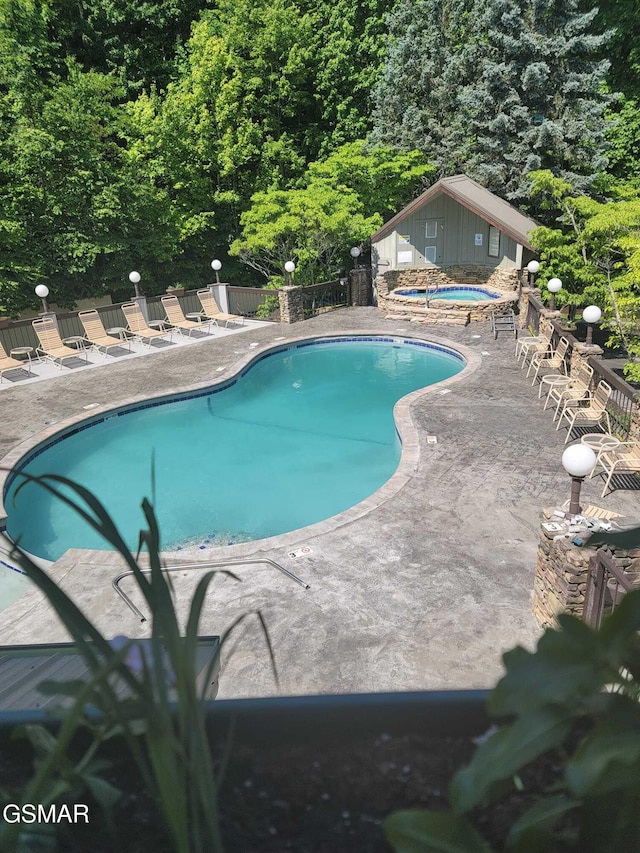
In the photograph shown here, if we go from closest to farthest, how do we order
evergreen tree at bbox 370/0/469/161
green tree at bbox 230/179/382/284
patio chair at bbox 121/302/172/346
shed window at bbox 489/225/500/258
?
patio chair at bbox 121/302/172/346
green tree at bbox 230/179/382/284
shed window at bbox 489/225/500/258
evergreen tree at bbox 370/0/469/161

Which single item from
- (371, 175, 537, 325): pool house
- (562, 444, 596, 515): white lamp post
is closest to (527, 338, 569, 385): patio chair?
(562, 444, 596, 515): white lamp post

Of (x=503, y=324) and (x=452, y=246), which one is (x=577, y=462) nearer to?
(x=503, y=324)

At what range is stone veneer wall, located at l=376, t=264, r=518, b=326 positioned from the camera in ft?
63.3

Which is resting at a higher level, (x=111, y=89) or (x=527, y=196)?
(x=111, y=89)

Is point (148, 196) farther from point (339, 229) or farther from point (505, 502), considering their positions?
point (505, 502)

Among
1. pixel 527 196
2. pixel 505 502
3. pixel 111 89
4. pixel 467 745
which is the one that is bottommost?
pixel 505 502

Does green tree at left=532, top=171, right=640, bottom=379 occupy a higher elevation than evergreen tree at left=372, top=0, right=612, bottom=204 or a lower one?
lower

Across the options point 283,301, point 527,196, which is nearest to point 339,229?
point 283,301

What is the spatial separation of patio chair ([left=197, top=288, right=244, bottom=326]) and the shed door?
10137 mm

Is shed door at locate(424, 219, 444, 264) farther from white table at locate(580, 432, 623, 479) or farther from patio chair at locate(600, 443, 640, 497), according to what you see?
patio chair at locate(600, 443, 640, 497)

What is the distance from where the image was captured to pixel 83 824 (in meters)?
1.23

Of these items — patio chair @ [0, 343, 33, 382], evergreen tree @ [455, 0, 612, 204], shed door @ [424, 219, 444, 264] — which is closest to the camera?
patio chair @ [0, 343, 33, 382]

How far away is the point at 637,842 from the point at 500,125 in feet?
92.7

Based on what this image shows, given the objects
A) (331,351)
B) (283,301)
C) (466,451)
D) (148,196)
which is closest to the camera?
(466,451)
